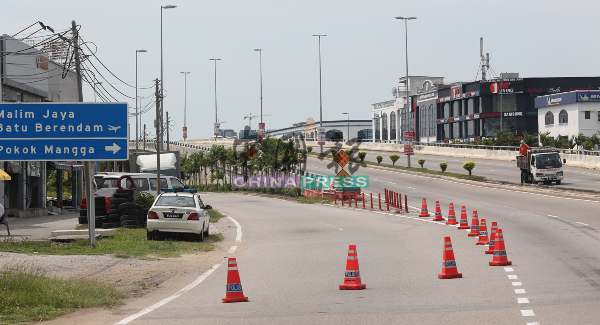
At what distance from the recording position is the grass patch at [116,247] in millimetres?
16377

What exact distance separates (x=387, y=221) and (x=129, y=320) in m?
19.2

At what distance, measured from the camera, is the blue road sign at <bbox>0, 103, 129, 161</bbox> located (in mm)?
18812

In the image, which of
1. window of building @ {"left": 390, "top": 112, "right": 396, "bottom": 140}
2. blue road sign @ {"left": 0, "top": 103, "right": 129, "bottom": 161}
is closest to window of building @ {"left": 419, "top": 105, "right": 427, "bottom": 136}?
window of building @ {"left": 390, "top": 112, "right": 396, "bottom": 140}

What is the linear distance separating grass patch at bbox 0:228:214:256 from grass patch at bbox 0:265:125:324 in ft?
16.1

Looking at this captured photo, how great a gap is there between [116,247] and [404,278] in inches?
339

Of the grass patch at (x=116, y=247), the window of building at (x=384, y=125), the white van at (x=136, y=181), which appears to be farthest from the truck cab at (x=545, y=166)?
the window of building at (x=384, y=125)

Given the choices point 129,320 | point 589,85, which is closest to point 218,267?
point 129,320

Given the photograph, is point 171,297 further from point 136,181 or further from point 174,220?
point 136,181

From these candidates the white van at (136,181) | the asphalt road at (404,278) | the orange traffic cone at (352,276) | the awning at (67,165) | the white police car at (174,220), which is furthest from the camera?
the awning at (67,165)

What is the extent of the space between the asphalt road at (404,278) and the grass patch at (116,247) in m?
1.65

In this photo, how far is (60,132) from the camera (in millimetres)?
18906

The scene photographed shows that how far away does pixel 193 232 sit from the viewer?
798 inches

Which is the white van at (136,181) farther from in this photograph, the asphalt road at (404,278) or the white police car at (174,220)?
the white police car at (174,220)

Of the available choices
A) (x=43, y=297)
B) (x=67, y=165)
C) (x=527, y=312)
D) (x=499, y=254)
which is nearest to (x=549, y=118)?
(x=67, y=165)
